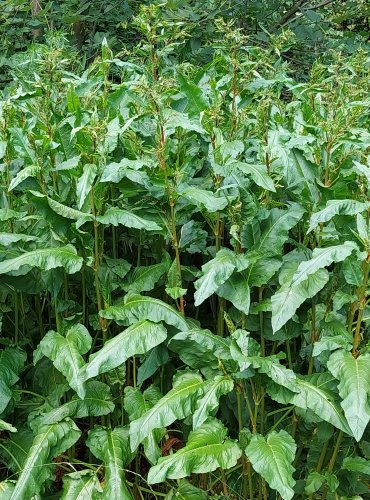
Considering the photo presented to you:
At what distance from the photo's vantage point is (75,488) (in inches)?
115

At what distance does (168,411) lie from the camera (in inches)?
106

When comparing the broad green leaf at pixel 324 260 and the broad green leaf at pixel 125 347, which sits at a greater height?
the broad green leaf at pixel 324 260

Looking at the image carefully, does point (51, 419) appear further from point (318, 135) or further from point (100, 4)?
point (100, 4)

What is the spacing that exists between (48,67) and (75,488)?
81.1 inches

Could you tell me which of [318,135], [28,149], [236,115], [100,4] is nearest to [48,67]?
[28,149]

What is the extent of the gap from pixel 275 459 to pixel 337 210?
98 centimetres

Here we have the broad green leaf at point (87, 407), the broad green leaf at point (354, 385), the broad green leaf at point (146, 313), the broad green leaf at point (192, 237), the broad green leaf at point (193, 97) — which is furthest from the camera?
the broad green leaf at point (193, 97)

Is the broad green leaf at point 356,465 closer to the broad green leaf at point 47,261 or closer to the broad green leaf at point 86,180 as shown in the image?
the broad green leaf at point 47,261

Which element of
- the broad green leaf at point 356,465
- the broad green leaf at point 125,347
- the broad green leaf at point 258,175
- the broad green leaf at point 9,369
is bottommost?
the broad green leaf at point 356,465

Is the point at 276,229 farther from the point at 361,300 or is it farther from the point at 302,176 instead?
the point at 361,300

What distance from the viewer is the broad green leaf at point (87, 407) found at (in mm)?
3031

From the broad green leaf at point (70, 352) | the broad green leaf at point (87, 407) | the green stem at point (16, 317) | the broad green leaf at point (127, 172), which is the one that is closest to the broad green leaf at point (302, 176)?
the broad green leaf at point (127, 172)

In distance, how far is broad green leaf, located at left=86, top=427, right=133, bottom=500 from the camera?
2809 mm

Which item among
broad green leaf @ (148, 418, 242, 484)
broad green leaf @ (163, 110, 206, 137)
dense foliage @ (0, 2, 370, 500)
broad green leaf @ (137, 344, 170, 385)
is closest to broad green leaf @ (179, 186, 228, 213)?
dense foliage @ (0, 2, 370, 500)
